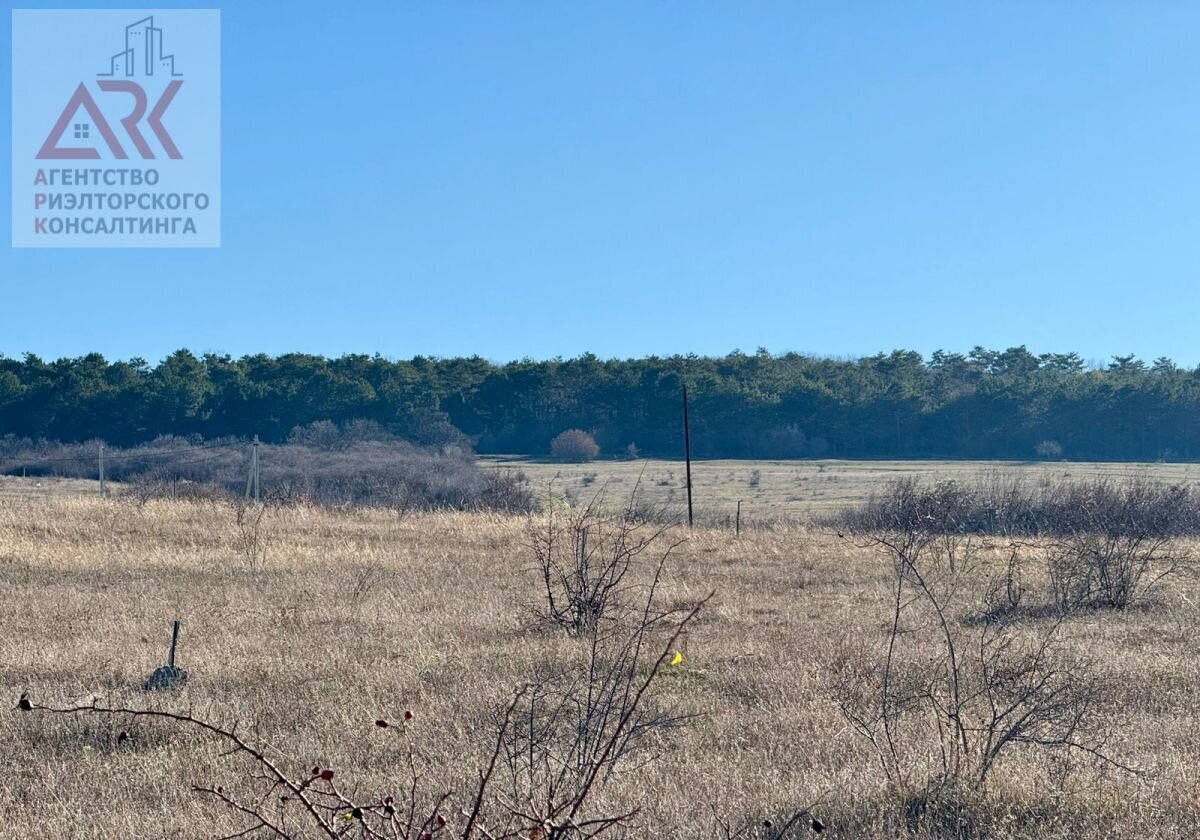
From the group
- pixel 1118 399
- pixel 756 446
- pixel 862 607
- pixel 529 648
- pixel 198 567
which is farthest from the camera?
pixel 756 446

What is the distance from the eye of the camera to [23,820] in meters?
4.64

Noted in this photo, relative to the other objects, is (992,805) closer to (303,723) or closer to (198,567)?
(303,723)

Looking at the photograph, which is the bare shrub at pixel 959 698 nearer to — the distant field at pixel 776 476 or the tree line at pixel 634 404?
the distant field at pixel 776 476

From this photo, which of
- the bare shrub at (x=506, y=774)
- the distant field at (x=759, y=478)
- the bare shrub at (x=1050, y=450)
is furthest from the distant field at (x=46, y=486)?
the bare shrub at (x=1050, y=450)

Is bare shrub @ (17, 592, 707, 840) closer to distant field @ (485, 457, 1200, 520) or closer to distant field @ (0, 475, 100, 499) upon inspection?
distant field @ (485, 457, 1200, 520)

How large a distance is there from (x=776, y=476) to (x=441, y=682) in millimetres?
42360

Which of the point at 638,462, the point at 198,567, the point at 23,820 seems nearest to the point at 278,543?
the point at 198,567

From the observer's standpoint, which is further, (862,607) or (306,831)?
(862,607)

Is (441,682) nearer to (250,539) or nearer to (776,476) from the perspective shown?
(250,539)

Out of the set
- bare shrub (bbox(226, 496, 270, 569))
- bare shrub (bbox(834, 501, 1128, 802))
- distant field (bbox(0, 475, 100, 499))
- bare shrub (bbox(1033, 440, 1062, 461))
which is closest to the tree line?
bare shrub (bbox(1033, 440, 1062, 461))

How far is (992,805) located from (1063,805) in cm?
30

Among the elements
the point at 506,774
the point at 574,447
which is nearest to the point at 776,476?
the point at 574,447

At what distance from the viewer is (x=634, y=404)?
6191 centimetres

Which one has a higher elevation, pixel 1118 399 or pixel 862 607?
pixel 1118 399
